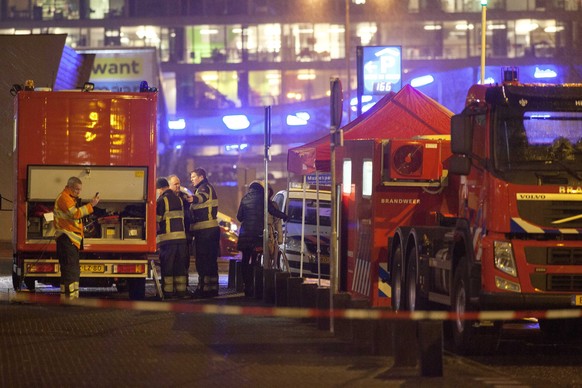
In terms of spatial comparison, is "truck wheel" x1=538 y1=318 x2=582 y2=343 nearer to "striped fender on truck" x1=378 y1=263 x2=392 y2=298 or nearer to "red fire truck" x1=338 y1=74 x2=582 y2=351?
"red fire truck" x1=338 y1=74 x2=582 y2=351

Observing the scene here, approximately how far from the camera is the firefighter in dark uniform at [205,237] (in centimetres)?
2091

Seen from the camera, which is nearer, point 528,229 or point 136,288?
point 528,229

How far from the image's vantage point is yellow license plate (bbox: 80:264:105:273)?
1920 cm

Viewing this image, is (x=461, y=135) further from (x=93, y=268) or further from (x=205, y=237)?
(x=205, y=237)

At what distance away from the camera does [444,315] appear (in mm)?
13703

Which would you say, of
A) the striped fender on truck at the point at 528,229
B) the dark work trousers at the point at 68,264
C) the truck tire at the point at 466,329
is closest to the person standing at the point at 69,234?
the dark work trousers at the point at 68,264

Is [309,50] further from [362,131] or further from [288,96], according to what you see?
[362,131]

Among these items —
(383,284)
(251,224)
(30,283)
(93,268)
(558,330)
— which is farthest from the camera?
(251,224)

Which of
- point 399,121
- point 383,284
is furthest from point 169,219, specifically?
point 383,284

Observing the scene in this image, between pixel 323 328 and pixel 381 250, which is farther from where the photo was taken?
pixel 381 250

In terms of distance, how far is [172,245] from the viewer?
66.2ft

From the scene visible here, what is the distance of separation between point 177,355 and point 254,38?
278ft

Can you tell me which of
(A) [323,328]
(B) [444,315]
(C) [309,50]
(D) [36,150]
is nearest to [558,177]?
(B) [444,315]

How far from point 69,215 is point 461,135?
711 centimetres
